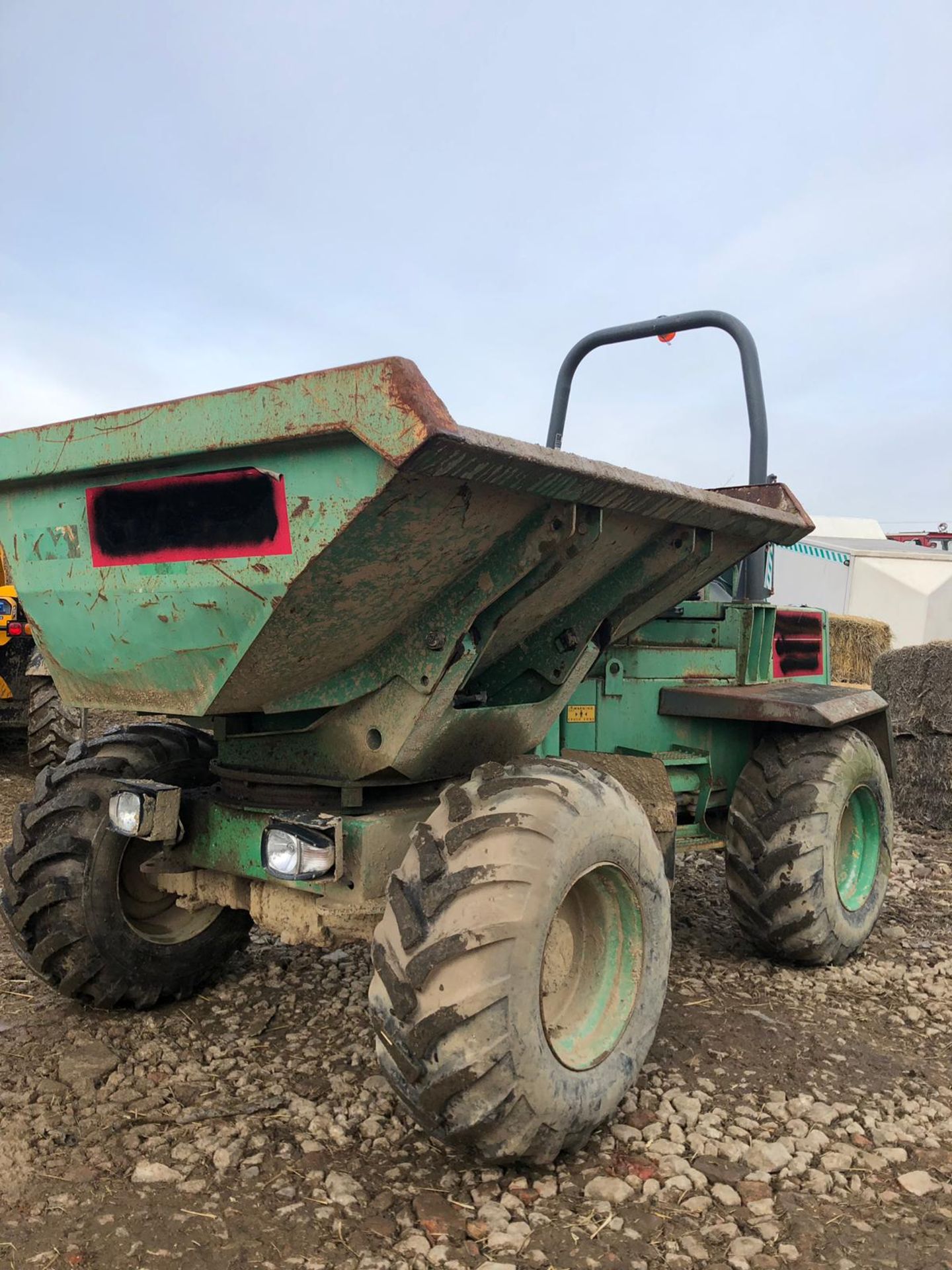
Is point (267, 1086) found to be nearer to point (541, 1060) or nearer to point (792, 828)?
point (541, 1060)

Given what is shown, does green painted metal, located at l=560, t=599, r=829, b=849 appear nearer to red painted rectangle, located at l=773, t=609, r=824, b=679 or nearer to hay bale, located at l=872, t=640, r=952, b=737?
red painted rectangle, located at l=773, t=609, r=824, b=679

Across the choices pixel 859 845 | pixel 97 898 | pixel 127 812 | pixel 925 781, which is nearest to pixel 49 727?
pixel 97 898

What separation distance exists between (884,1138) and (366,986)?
182cm

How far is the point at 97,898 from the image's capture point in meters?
3.27

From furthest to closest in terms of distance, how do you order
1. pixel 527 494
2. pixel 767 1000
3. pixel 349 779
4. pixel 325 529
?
pixel 767 1000
pixel 349 779
pixel 527 494
pixel 325 529

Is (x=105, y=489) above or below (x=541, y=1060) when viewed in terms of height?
above

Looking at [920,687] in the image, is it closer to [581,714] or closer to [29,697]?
[581,714]

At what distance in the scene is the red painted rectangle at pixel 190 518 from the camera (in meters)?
2.39

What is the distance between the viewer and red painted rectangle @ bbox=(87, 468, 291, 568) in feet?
7.84

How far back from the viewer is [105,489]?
2721mm

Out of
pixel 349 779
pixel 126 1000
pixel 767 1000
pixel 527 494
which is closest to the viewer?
pixel 527 494

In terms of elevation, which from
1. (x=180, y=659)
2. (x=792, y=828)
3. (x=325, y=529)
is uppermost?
(x=325, y=529)

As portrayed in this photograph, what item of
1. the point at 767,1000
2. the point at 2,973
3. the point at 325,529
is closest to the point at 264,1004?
the point at 2,973

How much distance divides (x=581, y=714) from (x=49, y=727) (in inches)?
218
